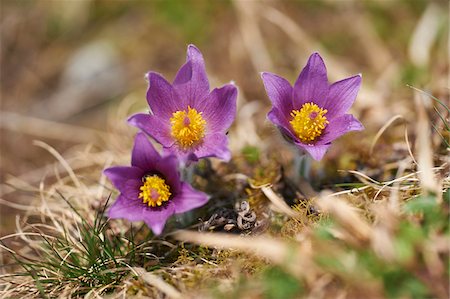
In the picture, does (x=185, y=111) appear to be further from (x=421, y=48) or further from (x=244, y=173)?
(x=421, y=48)

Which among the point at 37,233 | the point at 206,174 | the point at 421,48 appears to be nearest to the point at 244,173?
the point at 206,174

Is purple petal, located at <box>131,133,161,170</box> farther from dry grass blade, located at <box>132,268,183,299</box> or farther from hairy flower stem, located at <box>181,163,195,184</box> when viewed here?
dry grass blade, located at <box>132,268,183,299</box>

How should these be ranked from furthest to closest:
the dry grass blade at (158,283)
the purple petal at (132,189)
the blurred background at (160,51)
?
1. the blurred background at (160,51)
2. the purple petal at (132,189)
3. the dry grass blade at (158,283)

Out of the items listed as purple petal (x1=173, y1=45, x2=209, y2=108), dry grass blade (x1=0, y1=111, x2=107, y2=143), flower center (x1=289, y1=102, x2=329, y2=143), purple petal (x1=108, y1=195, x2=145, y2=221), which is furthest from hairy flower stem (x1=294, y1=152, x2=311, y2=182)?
dry grass blade (x1=0, y1=111, x2=107, y2=143)

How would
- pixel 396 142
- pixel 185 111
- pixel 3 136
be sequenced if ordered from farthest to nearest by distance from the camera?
pixel 3 136 → pixel 396 142 → pixel 185 111

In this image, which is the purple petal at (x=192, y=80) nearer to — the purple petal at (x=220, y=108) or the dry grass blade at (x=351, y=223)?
the purple petal at (x=220, y=108)

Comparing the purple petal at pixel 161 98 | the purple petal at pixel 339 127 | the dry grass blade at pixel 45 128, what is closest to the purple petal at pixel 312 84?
the purple petal at pixel 339 127
